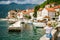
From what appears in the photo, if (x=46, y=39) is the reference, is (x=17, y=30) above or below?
below

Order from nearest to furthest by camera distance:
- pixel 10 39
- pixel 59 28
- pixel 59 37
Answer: pixel 59 37 → pixel 59 28 → pixel 10 39

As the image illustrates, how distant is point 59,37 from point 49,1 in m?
70.0

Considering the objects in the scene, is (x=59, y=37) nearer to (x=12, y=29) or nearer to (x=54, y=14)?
(x=12, y=29)

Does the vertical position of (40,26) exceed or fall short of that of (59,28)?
it falls short

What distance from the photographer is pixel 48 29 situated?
1573cm

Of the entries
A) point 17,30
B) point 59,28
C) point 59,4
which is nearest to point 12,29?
point 17,30

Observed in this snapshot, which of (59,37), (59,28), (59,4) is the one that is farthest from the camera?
(59,4)

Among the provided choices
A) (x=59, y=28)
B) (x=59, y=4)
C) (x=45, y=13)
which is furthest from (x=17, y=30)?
(x=59, y=4)

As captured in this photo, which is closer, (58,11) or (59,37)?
(59,37)

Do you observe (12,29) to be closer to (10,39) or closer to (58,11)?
(10,39)

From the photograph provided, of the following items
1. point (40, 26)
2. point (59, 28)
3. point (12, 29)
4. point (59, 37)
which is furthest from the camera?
point (40, 26)

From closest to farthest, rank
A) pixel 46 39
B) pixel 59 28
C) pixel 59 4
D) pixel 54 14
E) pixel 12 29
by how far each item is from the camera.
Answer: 1. pixel 46 39
2. pixel 59 28
3. pixel 12 29
4. pixel 54 14
5. pixel 59 4

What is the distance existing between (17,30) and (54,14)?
30941mm

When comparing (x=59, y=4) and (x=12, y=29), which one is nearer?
(x=12, y=29)
